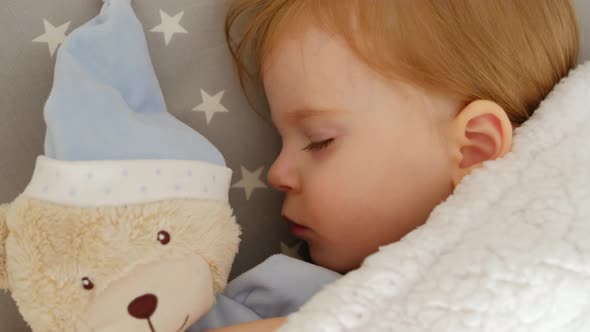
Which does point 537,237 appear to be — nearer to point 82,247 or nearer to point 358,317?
point 358,317

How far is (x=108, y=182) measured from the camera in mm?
563

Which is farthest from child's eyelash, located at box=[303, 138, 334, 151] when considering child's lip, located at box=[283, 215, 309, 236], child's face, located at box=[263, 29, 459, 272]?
child's lip, located at box=[283, 215, 309, 236]

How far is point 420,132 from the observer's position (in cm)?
76

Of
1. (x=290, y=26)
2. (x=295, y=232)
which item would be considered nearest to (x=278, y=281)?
(x=295, y=232)

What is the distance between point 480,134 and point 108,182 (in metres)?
0.47

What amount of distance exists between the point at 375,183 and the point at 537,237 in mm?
241

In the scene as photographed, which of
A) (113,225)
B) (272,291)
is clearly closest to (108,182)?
(113,225)

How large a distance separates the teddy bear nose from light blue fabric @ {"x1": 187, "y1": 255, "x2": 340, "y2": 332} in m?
0.21

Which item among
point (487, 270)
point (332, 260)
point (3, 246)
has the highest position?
point (3, 246)

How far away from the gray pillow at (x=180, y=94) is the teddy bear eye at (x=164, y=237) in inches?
13.3

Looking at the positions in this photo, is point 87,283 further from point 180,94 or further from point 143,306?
point 180,94

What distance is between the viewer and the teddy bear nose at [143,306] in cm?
54

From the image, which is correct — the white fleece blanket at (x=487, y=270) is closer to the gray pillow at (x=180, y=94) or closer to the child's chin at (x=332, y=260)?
the child's chin at (x=332, y=260)

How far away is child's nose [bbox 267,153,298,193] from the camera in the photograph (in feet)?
2.69
